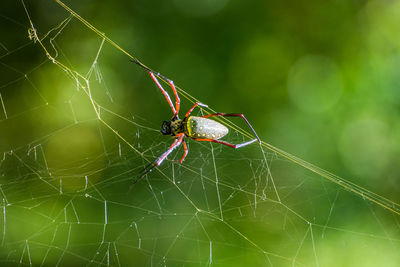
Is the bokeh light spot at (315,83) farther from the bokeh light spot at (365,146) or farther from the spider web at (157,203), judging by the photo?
the spider web at (157,203)

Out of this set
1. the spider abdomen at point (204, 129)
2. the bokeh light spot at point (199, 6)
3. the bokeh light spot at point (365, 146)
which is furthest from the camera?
the bokeh light spot at point (199, 6)

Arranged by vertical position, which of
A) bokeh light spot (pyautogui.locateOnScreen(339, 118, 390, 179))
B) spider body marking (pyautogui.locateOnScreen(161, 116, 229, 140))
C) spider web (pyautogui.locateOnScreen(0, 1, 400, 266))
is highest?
spider body marking (pyautogui.locateOnScreen(161, 116, 229, 140))

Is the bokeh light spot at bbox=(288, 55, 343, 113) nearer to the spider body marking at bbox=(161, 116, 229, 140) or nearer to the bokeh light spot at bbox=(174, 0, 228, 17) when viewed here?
the bokeh light spot at bbox=(174, 0, 228, 17)

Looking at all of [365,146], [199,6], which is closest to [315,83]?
[365,146]

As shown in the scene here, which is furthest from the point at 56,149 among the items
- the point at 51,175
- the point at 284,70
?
the point at 284,70

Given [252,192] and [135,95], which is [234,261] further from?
[135,95]

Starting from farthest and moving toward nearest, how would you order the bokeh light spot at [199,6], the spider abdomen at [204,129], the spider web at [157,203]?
the bokeh light spot at [199,6], the spider web at [157,203], the spider abdomen at [204,129]

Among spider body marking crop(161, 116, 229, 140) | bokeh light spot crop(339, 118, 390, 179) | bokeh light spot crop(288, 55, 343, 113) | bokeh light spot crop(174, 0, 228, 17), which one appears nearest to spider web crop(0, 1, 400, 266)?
bokeh light spot crop(339, 118, 390, 179)

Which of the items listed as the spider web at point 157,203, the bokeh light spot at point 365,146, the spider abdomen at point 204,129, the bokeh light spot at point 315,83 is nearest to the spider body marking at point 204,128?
the spider abdomen at point 204,129

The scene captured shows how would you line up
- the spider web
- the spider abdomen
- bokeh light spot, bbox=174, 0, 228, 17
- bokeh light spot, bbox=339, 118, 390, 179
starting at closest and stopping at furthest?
1. the spider abdomen
2. the spider web
3. bokeh light spot, bbox=339, 118, 390, 179
4. bokeh light spot, bbox=174, 0, 228, 17
